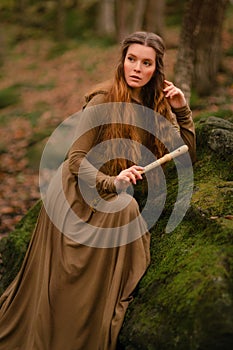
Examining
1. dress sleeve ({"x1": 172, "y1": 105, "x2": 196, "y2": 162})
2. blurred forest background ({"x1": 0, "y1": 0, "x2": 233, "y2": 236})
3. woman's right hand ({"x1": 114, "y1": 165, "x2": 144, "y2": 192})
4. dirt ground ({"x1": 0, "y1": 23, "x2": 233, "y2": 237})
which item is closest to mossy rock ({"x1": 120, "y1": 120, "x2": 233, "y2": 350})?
dress sleeve ({"x1": 172, "y1": 105, "x2": 196, "y2": 162})

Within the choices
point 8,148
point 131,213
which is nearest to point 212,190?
point 131,213

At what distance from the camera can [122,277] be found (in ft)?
11.6

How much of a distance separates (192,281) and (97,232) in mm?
798

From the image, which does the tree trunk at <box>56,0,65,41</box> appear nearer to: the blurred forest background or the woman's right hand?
the blurred forest background

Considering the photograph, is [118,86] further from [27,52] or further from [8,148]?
[27,52]

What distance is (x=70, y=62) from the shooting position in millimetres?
14422

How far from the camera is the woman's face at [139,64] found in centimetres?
373

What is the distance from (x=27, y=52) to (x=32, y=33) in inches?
76.1

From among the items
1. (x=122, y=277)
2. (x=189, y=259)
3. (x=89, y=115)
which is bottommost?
(x=122, y=277)

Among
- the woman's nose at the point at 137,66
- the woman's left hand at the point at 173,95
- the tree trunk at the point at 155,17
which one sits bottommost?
the tree trunk at the point at 155,17

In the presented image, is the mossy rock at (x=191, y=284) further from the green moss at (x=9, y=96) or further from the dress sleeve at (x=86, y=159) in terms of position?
the green moss at (x=9, y=96)

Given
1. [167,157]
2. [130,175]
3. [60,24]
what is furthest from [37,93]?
[130,175]

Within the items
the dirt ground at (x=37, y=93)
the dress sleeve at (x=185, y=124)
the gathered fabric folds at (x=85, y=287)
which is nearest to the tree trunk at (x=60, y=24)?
the dirt ground at (x=37, y=93)

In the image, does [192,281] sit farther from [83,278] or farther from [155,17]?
[155,17]
